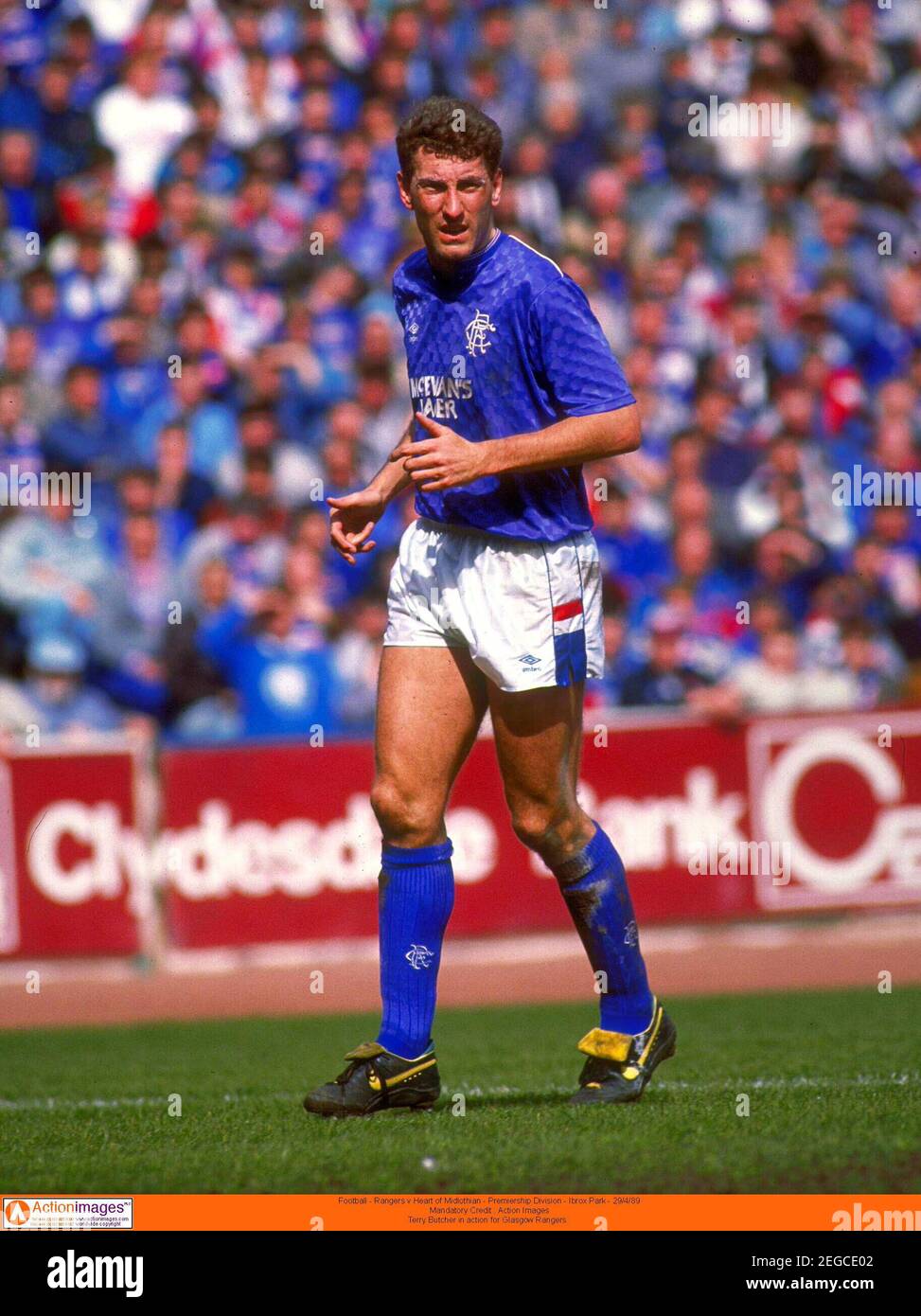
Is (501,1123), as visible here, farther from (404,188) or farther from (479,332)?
(404,188)

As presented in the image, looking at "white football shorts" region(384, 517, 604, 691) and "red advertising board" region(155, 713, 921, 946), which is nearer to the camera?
"white football shorts" region(384, 517, 604, 691)

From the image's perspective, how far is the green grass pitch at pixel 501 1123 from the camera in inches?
146

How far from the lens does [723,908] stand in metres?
9.81

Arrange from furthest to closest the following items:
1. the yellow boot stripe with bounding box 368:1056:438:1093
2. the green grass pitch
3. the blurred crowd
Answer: the blurred crowd → the yellow boot stripe with bounding box 368:1056:438:1093 → the green grass pitch

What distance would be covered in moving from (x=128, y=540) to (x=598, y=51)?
5605 mm

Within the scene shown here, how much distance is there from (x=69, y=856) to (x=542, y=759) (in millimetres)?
5314

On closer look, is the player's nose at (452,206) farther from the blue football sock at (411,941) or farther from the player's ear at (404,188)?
the blue football sock at (411,941)

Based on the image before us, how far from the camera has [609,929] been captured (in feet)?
15.1

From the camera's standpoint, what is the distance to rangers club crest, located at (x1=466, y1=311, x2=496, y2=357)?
439 centimetres

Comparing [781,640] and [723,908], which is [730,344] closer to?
[781,640]

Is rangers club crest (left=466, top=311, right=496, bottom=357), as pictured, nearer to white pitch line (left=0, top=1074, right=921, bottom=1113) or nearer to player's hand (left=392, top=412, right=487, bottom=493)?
player's hand (left=392, top=412, right=487, bottom=493)

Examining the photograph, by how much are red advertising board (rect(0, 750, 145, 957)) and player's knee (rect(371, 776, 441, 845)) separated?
5.05m

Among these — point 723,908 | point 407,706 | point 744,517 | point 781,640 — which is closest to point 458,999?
point 723,908

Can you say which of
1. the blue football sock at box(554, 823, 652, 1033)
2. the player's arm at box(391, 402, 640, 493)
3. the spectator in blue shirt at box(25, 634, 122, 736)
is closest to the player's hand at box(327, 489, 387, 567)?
the player's arm at box(391, 402, 640, 493)
